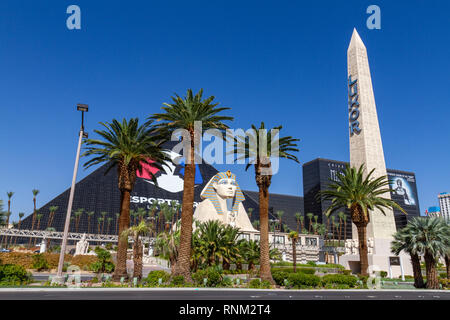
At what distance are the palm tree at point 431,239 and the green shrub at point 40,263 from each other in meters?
37.0

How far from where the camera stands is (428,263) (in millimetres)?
29266

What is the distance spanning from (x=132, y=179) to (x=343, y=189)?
19.7 m

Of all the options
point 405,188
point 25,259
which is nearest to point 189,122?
point 25,259

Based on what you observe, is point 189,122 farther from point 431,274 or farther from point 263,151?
point 431,274

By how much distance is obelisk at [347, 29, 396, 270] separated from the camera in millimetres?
41719

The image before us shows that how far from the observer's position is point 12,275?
2083 cm

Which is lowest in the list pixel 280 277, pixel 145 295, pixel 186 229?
pixel 145 295

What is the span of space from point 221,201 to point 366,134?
22991 mm

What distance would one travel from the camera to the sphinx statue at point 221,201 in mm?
51250

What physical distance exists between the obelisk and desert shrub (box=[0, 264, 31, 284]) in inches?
1429

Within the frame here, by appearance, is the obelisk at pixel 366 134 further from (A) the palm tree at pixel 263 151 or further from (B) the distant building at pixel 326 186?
(B) the distant building at pixel 326 186

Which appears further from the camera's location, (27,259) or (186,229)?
(27,259)

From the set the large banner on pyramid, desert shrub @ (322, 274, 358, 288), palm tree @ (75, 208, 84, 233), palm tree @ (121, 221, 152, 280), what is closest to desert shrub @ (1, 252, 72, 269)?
palm tree @ (121, 221, 152, 280)

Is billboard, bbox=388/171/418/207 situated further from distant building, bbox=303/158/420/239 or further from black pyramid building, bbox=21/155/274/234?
black pyramid building, bbox=21/155/274/234
